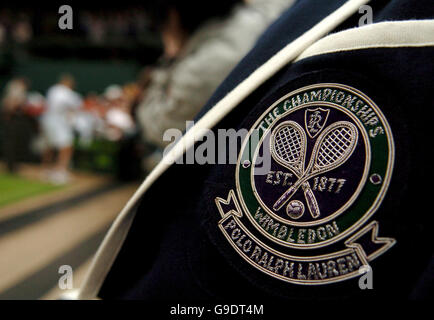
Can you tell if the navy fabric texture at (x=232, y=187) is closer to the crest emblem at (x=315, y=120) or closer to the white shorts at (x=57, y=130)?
the crest emblem at (x=315, y=120)

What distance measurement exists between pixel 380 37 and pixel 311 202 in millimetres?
137

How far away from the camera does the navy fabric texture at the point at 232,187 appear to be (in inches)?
10.8

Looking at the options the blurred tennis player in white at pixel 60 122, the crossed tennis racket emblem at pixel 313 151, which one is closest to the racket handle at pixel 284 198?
the crossed tennis racket emblem at pixel 313 151

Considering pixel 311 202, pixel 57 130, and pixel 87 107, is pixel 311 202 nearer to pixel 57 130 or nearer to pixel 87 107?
pixel 57 130

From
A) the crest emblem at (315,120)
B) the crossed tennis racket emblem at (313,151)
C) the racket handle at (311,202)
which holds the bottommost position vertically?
the racket handle at (311,202)

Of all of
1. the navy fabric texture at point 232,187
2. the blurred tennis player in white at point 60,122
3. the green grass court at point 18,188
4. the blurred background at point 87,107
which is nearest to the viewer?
the navy fabric texture at point 232,187

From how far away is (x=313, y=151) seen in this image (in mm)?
311

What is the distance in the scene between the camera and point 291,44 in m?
0.35

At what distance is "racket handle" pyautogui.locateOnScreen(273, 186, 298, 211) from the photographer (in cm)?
32

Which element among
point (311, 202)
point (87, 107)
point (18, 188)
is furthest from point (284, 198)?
point (87, 107)

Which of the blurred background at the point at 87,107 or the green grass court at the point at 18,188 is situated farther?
the green grass court at the point at 18,188

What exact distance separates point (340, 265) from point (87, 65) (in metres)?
11.2

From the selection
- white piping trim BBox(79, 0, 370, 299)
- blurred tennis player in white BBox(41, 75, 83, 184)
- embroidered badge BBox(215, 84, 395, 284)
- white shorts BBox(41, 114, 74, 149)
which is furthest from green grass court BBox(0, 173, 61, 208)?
embroidered badge BBox(215, 84, 395, 284)

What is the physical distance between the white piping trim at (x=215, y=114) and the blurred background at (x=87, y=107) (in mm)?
546
